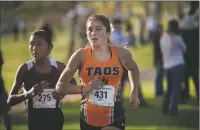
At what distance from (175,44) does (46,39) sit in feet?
17.2

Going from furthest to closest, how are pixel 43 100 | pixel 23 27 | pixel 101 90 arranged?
pixel 23 27 → pixel 43 100 → pixel 101 90

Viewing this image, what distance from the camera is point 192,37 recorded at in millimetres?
12555

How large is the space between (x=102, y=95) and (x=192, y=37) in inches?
310

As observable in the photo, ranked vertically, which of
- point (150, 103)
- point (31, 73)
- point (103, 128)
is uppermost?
point (31, 73)

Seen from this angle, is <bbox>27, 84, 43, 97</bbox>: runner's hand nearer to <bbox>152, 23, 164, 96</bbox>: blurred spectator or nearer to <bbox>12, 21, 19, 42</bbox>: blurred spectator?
<bbox>152, 23, 164, 96</bbox>: blurred spectator

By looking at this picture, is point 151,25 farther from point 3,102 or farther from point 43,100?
point 43,100

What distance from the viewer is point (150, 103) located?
44.1 ft

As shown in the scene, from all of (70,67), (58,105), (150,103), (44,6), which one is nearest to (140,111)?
(150,103)

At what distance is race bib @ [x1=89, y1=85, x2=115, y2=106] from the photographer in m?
4.96

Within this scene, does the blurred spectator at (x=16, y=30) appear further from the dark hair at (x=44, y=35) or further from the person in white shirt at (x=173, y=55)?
the dark hair at (x=44, y=35)

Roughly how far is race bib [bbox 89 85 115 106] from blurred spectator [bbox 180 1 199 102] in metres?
7.65

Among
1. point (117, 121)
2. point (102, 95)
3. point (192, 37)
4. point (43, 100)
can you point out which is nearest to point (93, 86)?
point (102, 95)

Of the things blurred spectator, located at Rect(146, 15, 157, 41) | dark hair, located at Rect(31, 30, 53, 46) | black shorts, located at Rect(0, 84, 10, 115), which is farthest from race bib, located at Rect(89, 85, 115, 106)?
blurred spectator, located at Rect(146, 15, 157, 41)

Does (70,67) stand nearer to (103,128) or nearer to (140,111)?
(103,128)
